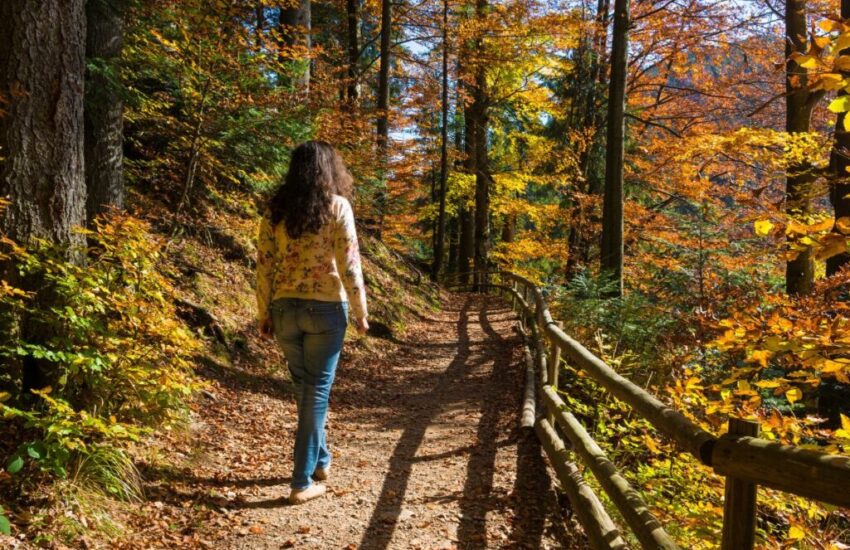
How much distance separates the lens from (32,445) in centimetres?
268

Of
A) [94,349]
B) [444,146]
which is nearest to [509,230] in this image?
[444,146]

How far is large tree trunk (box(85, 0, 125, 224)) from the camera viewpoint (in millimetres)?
5078

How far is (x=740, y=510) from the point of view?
1.92m

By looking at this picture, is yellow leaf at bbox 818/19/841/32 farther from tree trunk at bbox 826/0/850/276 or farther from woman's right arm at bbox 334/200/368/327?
tree trunk at bbox 826/0/850/276

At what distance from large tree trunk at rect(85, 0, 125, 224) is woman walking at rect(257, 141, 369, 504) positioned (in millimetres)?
2506

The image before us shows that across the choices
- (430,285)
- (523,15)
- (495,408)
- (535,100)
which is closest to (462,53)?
(523,15)

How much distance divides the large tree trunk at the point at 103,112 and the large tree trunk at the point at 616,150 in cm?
776

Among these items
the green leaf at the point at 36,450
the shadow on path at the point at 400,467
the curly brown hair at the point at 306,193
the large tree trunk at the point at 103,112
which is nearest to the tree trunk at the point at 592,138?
the shadow on path at the point at 400,467

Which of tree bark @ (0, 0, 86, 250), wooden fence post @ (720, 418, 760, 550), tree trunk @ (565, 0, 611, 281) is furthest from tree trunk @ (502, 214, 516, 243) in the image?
wooden fence post @ (720, 418, 760, 550)

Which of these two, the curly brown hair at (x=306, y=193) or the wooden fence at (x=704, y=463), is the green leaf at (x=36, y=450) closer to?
the curly brown hair at (x=306, y=193)

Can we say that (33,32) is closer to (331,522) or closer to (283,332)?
(283,332)

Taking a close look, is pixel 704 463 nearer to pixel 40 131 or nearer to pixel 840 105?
pixel 840 105

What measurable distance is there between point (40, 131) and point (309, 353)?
7.11 ft

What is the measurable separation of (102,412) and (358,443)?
2.35m
